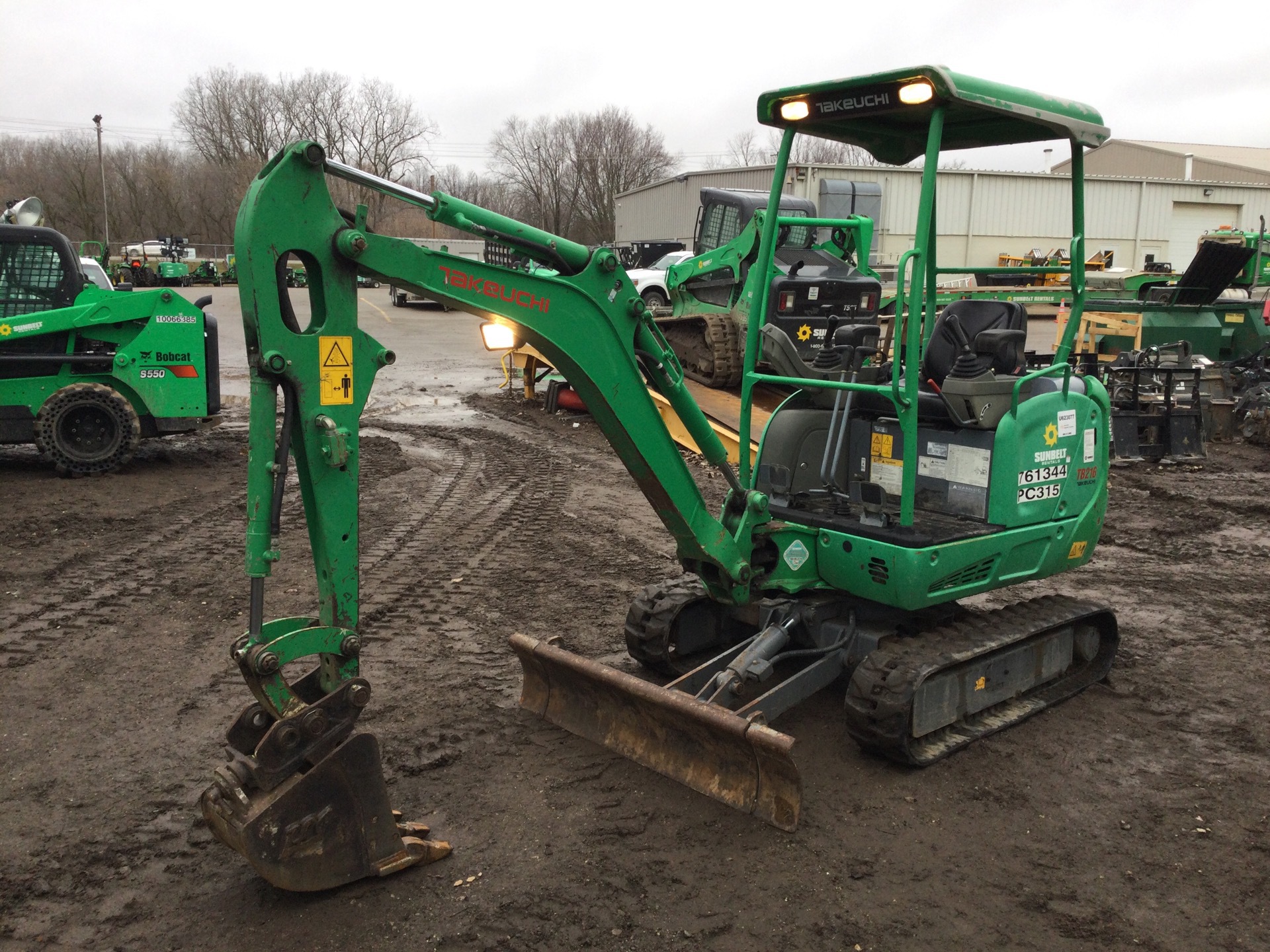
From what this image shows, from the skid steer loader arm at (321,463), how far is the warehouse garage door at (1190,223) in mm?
36781

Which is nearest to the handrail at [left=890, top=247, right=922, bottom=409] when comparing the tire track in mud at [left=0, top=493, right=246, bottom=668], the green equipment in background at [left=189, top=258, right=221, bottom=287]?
the tire track in mud at [left=0, top=493, right=246, bottom=668]

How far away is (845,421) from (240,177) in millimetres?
63755

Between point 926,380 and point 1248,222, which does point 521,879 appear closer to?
point 926,380

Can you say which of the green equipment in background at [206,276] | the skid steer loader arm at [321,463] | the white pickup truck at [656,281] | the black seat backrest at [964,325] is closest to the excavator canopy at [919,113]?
the black seat backrest at [964,325]

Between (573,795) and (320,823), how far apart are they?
1.09 meters

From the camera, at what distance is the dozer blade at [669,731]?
3.81 m

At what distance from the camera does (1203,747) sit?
180 inches

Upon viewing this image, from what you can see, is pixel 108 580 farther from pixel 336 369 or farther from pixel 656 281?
pixel 656 281

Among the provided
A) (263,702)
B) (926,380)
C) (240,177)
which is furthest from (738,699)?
(240,177)

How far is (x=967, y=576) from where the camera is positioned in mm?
4586

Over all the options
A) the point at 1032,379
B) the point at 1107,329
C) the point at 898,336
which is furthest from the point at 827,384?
the point at 1107,329

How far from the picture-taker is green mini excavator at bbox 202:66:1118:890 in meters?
3.26

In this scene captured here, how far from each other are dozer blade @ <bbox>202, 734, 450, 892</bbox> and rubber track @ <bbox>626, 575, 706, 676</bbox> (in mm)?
1751

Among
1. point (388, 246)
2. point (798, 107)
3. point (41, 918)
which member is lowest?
point (41, 918)
